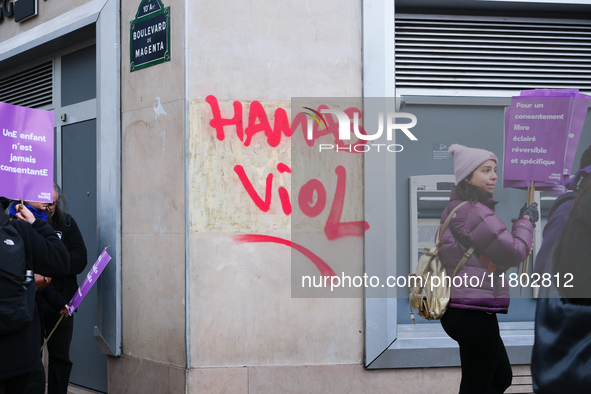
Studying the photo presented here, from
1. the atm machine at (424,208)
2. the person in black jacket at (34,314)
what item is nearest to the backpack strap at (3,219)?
the person in black jacket at (34,314)

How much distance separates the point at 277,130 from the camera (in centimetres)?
450

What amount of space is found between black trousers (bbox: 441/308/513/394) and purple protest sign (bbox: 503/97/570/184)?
0.98m

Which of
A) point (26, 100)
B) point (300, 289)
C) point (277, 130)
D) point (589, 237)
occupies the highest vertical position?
point (26, 100)

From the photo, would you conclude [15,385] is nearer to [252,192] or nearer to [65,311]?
[65,311]

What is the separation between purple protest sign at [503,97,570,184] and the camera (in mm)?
3670

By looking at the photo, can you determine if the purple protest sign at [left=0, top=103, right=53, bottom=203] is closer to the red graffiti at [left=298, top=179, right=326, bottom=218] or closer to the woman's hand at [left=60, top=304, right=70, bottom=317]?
the woman's hand at [left=60, top=304, right=70, bottom=317]

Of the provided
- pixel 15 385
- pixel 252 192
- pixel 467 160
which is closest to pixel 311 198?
pixel 252 192

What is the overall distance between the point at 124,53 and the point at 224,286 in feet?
6.88

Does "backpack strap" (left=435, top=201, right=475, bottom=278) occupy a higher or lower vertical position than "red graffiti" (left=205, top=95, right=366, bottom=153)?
lower

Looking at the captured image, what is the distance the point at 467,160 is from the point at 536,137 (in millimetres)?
527

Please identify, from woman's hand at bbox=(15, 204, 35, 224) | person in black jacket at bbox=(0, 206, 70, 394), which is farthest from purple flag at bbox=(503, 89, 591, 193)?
woman's hand at bbox=(15, 204, 35, 224)

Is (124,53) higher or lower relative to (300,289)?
higher

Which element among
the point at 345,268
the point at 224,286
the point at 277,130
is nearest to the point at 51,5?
the point at 277,130

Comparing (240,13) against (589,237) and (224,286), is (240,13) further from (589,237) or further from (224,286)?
(589,237)
